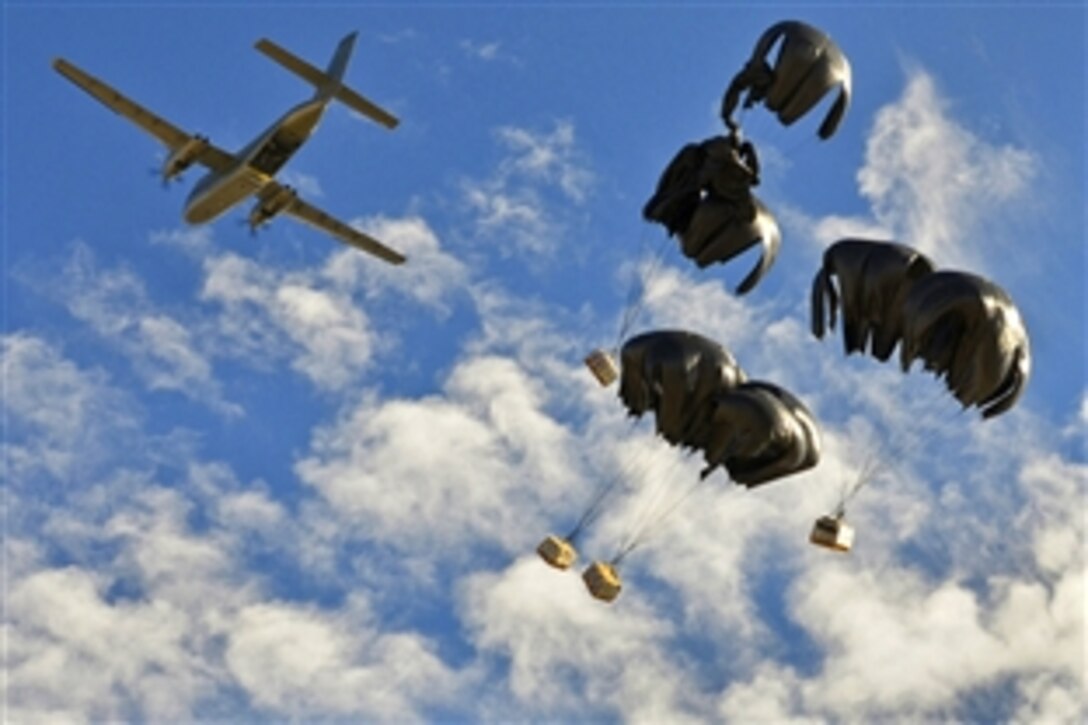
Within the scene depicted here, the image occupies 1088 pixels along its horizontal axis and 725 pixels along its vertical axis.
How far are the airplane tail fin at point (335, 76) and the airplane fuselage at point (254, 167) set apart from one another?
1.70m

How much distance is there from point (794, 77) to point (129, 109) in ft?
135

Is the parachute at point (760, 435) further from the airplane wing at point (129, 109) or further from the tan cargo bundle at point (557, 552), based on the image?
the airplane wing at point (129, 109)

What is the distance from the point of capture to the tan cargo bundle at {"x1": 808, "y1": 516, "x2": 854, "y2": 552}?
3125 cm

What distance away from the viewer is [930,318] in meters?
30.0

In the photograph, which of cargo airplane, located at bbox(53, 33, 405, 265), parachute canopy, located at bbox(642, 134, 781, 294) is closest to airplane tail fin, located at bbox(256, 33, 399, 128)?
cargo airplane, located at bbox(53, 33, 405, 265)

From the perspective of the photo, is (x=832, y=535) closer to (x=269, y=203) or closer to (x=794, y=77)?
(x=794, y=77)

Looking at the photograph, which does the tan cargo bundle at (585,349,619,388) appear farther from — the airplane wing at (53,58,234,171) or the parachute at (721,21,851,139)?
the airplane wing at (53,58,234,171)

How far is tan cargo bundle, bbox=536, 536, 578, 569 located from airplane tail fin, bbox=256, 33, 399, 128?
34632 millimetres

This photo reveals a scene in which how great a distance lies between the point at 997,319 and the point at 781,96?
630 centimetres

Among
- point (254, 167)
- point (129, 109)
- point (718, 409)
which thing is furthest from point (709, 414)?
point (129, 109)

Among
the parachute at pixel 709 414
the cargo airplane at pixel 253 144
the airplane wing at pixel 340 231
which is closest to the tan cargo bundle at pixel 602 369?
the parachute at pixel 709 414

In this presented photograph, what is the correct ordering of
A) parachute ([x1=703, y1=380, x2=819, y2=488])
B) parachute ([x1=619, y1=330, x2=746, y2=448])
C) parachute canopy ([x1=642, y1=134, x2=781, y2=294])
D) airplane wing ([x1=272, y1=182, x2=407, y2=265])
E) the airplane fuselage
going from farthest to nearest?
airplane wing ([x1=272, y1=182, x2=407, y2=265]) → the airplane fuselage → parachute canopy ([x1=642, y1=134, x2=781, y2=294]) → parachute ([x1=619, y1=330, x2=746, y2=448]) → parachute ([x1=703, y1=380, x2=819, y2=488])

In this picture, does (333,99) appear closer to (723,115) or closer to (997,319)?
(723,115)

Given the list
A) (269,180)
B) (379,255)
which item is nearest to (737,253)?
(269,180)
